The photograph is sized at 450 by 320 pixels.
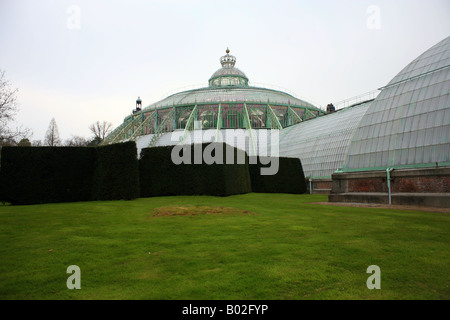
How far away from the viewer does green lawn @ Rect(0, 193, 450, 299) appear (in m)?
3.72

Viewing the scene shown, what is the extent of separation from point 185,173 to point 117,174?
14.4ft

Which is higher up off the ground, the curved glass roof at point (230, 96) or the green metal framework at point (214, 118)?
the curved glass roof at point (230, 96)

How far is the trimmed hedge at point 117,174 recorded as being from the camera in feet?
57.2

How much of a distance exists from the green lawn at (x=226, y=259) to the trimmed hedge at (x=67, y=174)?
9.06 metres

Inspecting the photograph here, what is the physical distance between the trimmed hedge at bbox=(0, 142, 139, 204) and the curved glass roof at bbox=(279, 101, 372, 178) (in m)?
16.7

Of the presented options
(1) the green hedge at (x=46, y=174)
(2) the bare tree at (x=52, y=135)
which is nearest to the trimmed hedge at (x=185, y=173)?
(1) the green hedge at (x=46, y=174)

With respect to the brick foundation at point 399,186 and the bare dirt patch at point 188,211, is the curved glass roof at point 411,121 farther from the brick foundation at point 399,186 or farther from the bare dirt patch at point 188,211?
the bare dirt patch at point 188,211

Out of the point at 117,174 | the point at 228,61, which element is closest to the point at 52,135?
the point at 228,61

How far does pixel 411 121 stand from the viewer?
15.9 metres

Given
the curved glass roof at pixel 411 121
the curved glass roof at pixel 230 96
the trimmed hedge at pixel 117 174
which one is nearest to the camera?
the curved glass roof at pixel 411 121

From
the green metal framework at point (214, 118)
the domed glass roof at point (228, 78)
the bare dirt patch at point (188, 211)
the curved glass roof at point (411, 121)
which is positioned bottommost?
the bare dirt patch at point (188, 211)

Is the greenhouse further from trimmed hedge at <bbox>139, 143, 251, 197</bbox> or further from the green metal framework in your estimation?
trimmed hedge at <bbox>139, 143, 251, 197</bbox>

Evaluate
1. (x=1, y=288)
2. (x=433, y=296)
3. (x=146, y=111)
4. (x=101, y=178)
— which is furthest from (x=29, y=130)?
(x=433, y=296)
